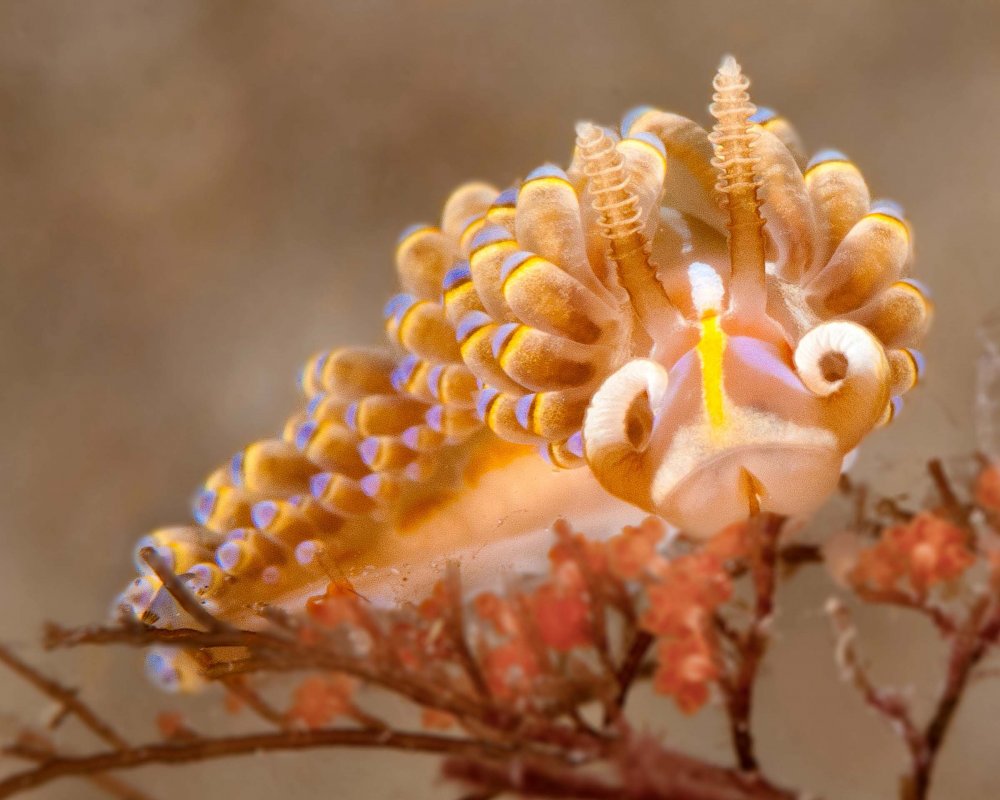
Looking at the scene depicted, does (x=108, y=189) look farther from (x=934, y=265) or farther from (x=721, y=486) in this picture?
(x=934, y=265)

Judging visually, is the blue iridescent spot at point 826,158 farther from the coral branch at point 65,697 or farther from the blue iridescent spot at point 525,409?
the coral branch at point 65,697

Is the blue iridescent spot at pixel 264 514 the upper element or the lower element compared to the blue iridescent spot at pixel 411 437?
lower

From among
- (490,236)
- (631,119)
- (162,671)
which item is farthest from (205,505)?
(631,119)

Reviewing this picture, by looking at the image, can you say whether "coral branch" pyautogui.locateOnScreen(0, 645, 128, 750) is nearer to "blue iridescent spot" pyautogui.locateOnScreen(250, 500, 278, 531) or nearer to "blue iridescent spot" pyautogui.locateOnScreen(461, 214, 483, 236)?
"blue iridescent spot" pyautogui.locateOnScreen(250, 500, 278, 531)

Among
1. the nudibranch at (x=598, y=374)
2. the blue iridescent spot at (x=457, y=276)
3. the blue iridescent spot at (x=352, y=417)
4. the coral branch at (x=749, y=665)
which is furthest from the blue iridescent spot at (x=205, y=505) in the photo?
the coral branch at (x=749, y=665)

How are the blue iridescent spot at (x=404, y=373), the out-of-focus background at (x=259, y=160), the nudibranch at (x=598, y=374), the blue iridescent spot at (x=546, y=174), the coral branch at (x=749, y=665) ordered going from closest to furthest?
1. the coral branch at (x=749, y=665)
2. the nudibranch at (x=598, y=374)
3. the blue iridescent spot at (x=546, y=174)
4. the blue iridescent spot at (x=404, y=373)
5. the out-of-focus background at (x=259, y=160)

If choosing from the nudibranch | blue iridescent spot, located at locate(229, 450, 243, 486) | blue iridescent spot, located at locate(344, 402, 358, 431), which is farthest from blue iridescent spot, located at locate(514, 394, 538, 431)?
blue iridescent spot, located at locate(229, 450, 243, 486)

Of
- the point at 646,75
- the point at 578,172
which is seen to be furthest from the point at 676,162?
the point at 646,75
